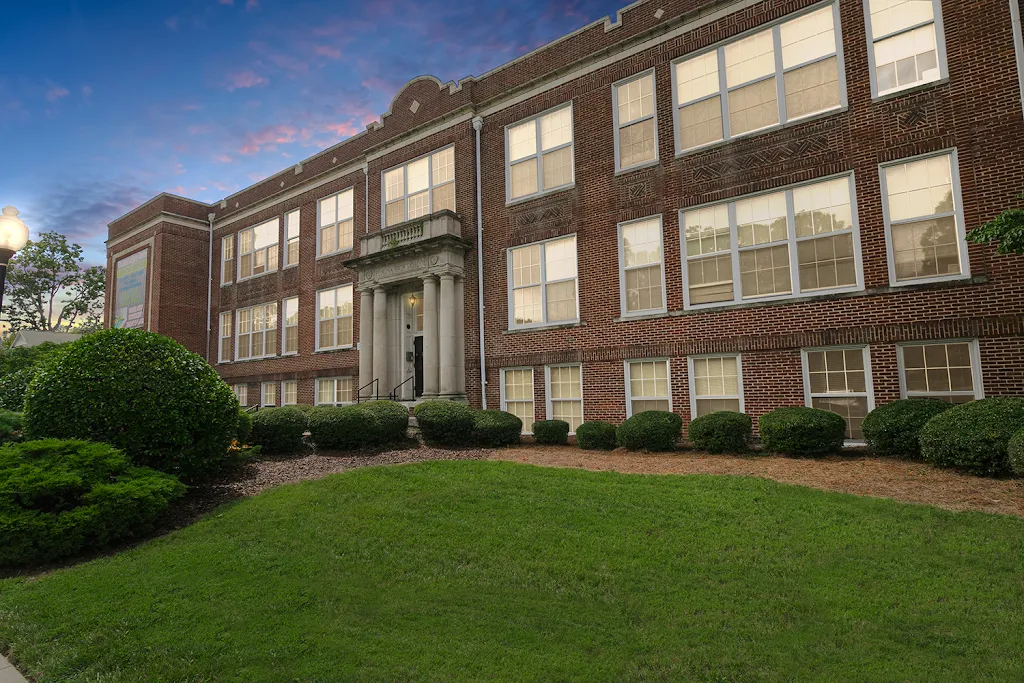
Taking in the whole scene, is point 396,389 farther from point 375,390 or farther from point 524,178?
point 524,178

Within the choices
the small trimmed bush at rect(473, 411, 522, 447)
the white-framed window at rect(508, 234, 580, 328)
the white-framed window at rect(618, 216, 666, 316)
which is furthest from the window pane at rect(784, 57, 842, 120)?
the small trimmed bush at rect(473, 411, 522, 447)

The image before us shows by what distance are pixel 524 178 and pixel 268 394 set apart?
1553 centimetres

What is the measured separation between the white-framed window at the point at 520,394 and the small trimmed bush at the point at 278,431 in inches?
239

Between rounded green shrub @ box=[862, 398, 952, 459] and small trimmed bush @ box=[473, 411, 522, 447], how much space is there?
719cm

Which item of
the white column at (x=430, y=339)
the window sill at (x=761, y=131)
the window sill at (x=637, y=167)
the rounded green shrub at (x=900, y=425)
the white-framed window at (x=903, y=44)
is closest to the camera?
the rounded green shrub at (x=900, y=425)

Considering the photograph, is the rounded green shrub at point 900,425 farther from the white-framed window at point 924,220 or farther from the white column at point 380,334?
the white column at point 380,334

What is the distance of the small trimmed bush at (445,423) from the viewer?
12.8 meters

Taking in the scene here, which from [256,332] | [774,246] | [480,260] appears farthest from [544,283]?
[256,332]

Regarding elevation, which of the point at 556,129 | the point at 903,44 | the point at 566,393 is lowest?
the point at 566,393

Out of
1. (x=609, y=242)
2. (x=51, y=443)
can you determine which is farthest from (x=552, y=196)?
(x=51, y=443)

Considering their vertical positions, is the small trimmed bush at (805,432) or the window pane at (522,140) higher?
the window pane at (522,140)

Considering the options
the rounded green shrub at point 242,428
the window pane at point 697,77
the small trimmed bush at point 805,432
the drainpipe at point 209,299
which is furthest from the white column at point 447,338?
the drainpipe at point 209,299

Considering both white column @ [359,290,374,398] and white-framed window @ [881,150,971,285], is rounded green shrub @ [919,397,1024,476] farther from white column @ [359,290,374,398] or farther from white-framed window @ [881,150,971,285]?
white column @ [359,290,374,398]

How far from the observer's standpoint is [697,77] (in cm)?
1420
